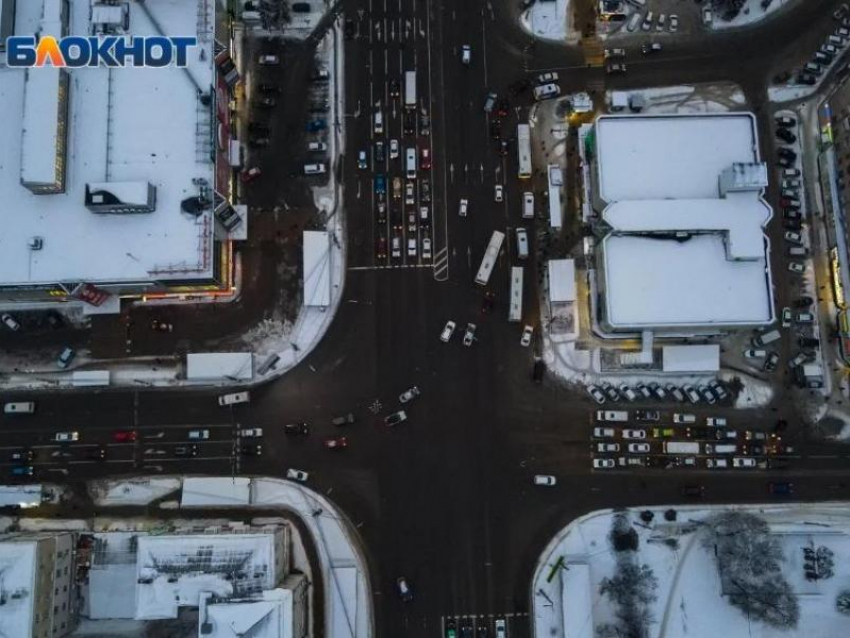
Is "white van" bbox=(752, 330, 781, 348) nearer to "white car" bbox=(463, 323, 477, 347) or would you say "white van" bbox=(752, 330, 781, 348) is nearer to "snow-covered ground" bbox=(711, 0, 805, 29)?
"white car" bbox=(463, 323, 477, 347)

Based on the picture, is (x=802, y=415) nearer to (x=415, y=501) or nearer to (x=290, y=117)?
(x=415, y=501)

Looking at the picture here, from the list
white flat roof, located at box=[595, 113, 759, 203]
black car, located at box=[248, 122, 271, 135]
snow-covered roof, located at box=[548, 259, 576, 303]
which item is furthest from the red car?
white flat roof, located at box=[595, 113, 759, 203]

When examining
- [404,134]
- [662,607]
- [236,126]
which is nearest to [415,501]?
[662,607]

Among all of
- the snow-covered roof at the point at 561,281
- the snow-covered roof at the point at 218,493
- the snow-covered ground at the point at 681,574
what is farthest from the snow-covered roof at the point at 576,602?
the snow-covered roof at the point at 218,493

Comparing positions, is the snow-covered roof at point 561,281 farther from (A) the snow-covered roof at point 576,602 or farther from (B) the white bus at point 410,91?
(A) the snow-covered roof at point 576,602

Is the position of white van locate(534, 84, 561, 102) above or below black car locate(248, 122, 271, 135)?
above
